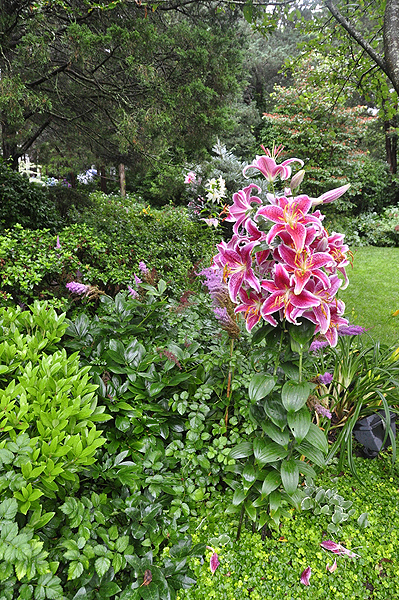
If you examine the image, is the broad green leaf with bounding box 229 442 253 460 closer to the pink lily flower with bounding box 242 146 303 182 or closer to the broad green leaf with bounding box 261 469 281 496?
the broad green leaf with bounding box 261 469 281 496

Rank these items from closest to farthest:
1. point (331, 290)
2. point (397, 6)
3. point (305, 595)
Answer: point (331, 290), point (305, 595), point (397, 6)

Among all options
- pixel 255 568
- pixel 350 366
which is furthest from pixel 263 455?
pixel 350 366

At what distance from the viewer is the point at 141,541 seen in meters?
→ 1.30

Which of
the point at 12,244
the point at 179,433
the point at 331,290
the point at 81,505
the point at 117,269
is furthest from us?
the point at 117,269

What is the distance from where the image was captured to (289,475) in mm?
1174

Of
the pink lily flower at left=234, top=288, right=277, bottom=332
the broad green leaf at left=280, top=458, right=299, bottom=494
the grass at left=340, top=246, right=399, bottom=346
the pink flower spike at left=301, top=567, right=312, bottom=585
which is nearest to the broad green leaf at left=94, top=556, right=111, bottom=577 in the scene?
the broad green leaf at left=280, top=458, right=299, bottom=494

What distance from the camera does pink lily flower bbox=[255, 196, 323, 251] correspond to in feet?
3.09

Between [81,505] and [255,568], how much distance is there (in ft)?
2.38

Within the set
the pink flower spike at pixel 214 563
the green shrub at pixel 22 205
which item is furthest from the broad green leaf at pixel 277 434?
the green shrub at pixel 22 205

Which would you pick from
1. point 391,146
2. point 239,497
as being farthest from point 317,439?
point 391,146

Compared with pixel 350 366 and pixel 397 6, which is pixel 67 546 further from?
pixel 397 6

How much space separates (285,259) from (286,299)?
4.5 inches

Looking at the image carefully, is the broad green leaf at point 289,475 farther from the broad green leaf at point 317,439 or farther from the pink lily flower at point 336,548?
the pink lily flower at point 336,548

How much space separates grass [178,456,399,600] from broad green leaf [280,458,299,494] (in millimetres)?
443
